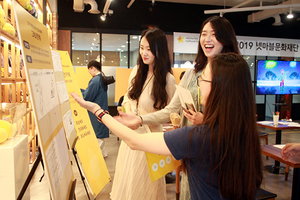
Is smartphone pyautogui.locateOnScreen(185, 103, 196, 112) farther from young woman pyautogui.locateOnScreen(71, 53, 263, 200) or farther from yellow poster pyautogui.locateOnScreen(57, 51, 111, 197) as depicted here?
yellow poster pyautogui.locateOnScreen(57, 51, 111, 197)

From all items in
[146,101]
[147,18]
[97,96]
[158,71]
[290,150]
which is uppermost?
[147,18]

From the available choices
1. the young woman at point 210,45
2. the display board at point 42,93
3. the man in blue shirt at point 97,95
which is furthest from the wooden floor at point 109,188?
the display board at point 42,93

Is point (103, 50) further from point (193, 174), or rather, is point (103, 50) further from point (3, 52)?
point (193, 174)

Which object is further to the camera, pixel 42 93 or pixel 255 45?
pixel 255 45

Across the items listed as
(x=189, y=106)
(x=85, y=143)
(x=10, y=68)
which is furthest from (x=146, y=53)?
(x=10, y=68)

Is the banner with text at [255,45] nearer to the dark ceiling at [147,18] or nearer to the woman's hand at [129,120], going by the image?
the dark ceiling at [147,18]

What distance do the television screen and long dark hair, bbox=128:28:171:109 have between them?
669cm

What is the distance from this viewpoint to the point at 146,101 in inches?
72.1

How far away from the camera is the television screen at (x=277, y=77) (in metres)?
7.76

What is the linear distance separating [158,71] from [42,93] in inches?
39.1

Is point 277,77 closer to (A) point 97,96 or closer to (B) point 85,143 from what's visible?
(A) point 97,96

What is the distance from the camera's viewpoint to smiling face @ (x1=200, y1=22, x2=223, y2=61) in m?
1.42

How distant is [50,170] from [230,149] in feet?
2.42

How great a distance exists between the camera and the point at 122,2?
7.80 metres
